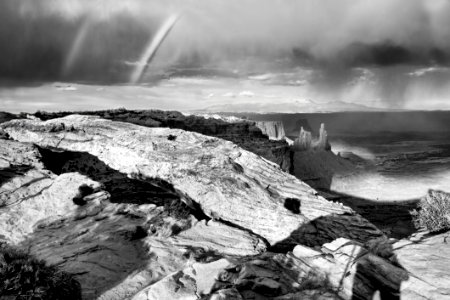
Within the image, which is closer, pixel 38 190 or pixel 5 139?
pixel 38 190

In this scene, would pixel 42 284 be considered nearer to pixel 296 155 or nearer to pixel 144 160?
pixel 144 160

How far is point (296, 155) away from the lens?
354ft

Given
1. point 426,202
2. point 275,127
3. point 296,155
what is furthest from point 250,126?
point 426,202

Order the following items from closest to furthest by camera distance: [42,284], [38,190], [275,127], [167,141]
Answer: [42,284] → [38,190] → [167,141] → [275,127]

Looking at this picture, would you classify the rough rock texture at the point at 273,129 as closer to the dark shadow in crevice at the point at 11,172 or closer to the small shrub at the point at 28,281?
the dark shadow in crevice at the point at 11,172

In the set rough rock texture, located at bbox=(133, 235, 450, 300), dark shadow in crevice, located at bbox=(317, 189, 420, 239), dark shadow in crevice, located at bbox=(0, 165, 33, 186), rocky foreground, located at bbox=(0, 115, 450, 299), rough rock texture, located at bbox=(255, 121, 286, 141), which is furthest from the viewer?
rough rock texture, located at bbox=(255, 121, 286, 141)

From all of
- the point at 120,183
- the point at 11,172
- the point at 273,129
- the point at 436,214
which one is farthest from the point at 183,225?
the point at 273,129

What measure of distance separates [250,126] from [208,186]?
190ft

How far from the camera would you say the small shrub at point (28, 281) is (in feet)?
31.7

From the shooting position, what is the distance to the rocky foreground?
11000mm

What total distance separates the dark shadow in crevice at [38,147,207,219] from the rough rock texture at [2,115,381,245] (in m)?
0.65

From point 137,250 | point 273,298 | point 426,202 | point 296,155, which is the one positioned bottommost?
point 296,155

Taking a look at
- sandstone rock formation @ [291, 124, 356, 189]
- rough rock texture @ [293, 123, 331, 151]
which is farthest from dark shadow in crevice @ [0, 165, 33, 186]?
rough rock texture @ [293, 123, 331, 151]

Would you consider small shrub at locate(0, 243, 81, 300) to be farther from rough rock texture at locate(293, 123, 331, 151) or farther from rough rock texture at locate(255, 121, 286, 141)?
rough rock texture at locate(255, 121, 286, 141)
